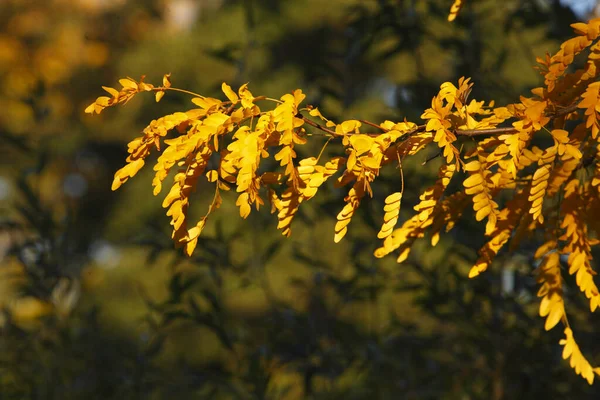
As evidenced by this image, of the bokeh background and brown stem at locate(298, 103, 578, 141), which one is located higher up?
brown stem at locate(298, 103, 578, 141)

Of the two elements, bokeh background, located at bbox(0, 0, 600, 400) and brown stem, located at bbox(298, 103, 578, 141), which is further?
bokeh background, located at bbox(0, 0, 600, 400)

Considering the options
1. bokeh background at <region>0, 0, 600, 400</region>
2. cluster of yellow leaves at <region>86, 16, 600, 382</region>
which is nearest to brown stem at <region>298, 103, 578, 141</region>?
cluster of yellow leaves at <region>86, 16, 600, 382</region>

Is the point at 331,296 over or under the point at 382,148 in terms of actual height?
under

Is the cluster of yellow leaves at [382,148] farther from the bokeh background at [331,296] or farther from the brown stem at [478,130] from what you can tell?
the bokeh background at [331,296]

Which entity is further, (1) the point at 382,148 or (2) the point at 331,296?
(2) the point at 331,296

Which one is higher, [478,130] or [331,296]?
[478,130]

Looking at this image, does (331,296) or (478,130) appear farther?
(331,296)

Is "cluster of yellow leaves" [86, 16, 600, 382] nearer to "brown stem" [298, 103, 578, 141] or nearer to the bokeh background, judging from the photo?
"brown stem" [298, 103, 578, 141]

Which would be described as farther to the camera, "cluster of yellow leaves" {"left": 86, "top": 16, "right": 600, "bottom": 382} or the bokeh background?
the bokeh background

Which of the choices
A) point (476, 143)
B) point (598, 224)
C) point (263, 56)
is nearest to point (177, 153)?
point (476, 143)

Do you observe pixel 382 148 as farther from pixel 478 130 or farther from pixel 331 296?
pixel 331 296

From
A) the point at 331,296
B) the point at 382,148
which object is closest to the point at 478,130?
the point at 382,148

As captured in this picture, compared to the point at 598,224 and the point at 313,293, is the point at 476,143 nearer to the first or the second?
the point at 598,224

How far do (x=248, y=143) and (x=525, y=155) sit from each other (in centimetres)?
69
